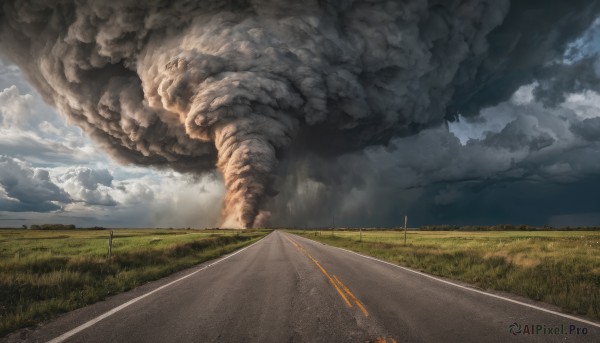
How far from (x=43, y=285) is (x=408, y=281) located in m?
10.1

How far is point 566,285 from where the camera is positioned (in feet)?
30.3

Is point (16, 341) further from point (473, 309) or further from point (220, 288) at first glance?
point (473, 309)

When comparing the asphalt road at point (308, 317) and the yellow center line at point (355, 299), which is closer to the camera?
the asphalt road at point (308, 317)

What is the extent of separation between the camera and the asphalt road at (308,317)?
5.38 meters

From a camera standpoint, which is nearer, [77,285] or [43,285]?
[43,285]

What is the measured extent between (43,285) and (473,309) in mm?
10251

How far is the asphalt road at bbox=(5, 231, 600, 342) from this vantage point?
212 inches

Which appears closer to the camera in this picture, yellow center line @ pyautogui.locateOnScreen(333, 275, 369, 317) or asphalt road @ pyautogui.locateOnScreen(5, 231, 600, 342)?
asphalt road @ pyautogui.locateOnScreen(5, 231, 600, 342)

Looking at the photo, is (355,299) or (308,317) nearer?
(308,317)

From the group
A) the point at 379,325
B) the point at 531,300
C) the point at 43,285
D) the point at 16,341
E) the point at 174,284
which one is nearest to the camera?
the point at 16,341

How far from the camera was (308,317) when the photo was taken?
6.48 metres

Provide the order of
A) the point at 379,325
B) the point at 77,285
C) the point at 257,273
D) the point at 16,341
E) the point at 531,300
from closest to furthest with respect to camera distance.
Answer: the point at 16,341, the point at 379,325, the point at 531,300, the point at 77,285, the point at 257,273

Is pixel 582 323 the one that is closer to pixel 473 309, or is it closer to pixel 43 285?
pixel 473 309

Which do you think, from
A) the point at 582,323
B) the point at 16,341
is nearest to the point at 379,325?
the point at 582,323
